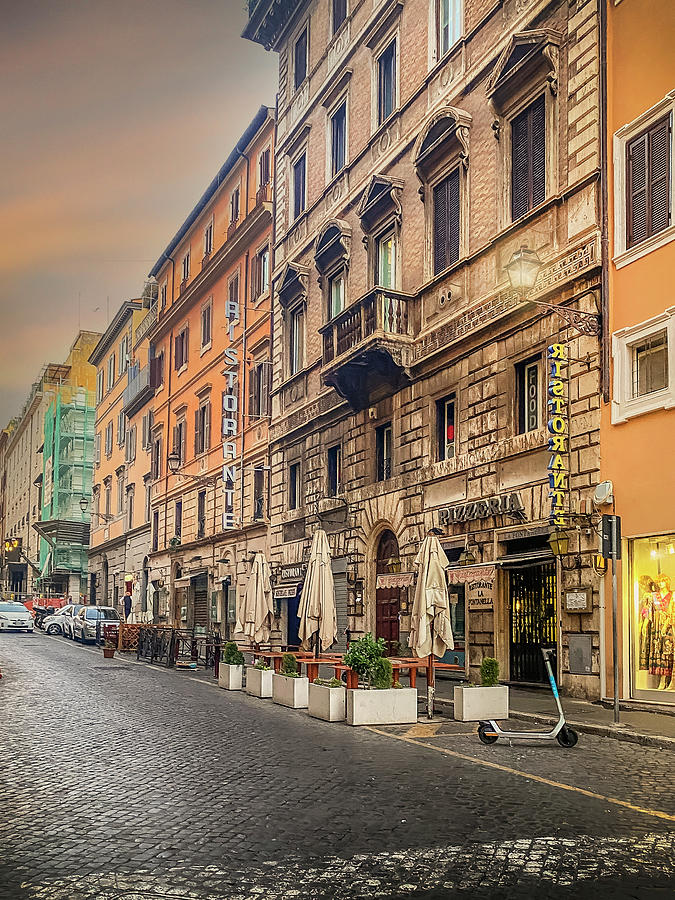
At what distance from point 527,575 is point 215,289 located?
89.2ft

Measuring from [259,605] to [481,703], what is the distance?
27.0 feet

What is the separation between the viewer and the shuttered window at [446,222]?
2288 cm

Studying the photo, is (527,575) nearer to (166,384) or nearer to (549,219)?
(549,219)

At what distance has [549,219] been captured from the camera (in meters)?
19.0

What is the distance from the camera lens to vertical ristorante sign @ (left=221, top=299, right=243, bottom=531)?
3803 cm

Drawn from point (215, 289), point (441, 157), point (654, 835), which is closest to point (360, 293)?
point (441, 157)

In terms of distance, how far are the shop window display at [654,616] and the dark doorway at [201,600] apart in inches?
1092

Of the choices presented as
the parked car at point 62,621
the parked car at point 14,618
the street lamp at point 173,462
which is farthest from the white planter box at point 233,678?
the parked car at point 14,618

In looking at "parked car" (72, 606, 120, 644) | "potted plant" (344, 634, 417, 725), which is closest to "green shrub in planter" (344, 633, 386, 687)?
"potted plant" (344, 634, 417, 725)

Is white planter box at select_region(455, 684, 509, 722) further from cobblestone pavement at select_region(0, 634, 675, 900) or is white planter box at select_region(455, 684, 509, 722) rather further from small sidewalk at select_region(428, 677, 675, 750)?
cobblestone pavement at select_region(0, 634, 675, 900)

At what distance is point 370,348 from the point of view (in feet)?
78.9

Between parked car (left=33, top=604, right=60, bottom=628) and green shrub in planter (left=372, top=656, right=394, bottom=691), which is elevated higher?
green shrub in planter (left=372, top=656, right=394, bottom=691)

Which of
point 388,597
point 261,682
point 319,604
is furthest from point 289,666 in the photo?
point 388,597

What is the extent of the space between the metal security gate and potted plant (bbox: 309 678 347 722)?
4415 mm
